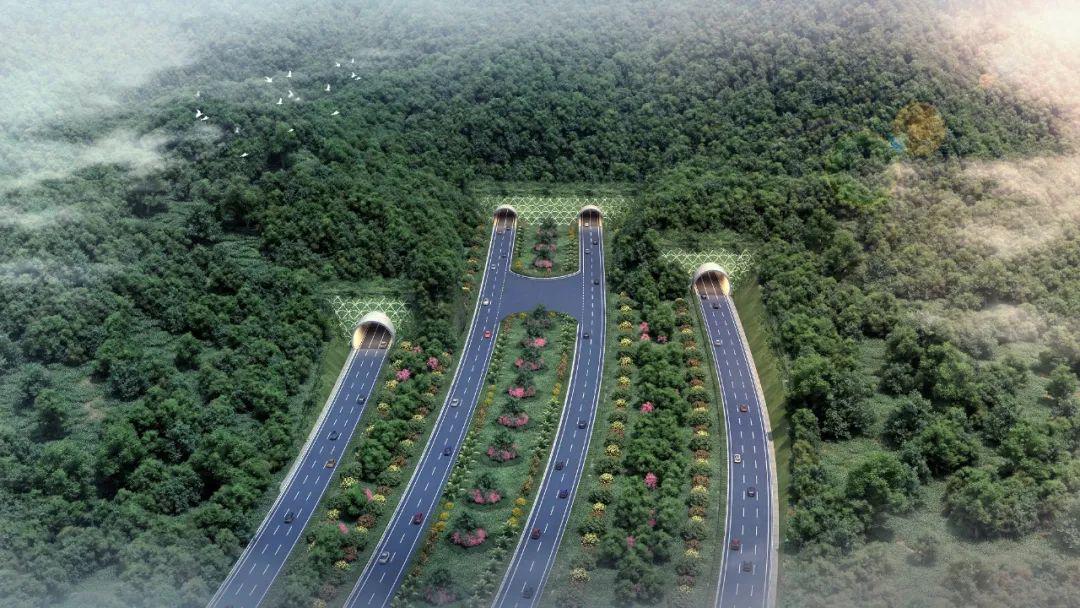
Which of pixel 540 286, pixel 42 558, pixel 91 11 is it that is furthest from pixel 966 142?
pixel 91 11

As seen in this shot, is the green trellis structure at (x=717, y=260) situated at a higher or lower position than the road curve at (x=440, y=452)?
higher

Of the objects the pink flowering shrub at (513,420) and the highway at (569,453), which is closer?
the highway at (569,453)

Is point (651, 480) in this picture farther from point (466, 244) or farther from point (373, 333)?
point (466, 244)

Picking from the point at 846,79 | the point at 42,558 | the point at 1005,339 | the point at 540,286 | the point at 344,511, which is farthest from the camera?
the point at 846,79

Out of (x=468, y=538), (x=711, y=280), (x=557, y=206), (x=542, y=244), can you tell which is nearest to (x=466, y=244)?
(x=542, y=244)

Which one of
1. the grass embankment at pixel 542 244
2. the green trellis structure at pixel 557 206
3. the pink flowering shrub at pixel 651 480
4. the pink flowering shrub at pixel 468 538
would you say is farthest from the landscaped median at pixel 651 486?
the green trellis structure at pixel 557 206

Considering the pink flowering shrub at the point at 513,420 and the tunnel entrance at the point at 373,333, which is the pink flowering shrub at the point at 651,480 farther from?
the tunnel entrance at the point at 373,333

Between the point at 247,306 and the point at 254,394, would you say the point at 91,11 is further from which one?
the point at 254,394
